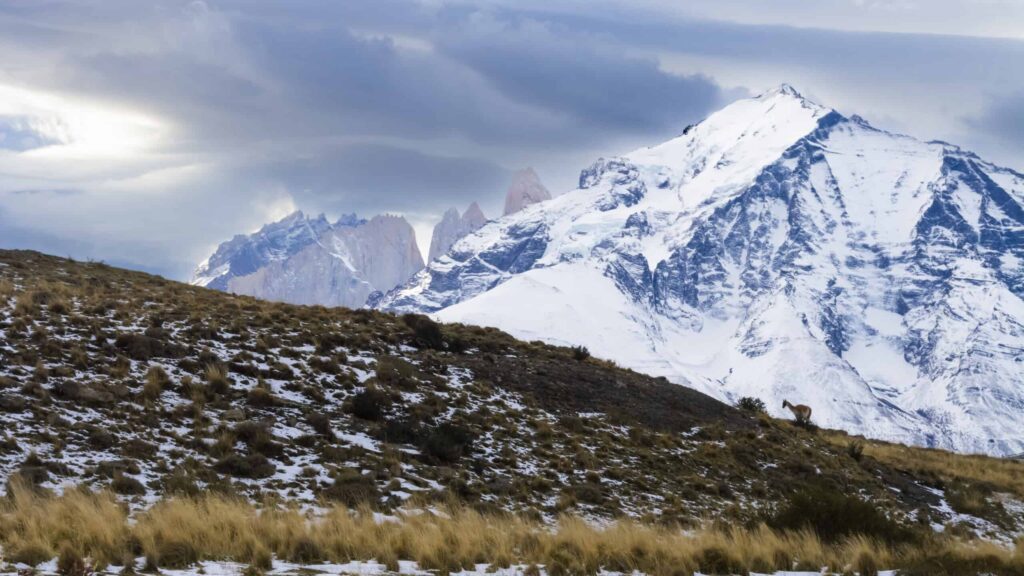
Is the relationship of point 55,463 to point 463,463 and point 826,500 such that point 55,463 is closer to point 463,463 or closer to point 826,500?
point 463,463

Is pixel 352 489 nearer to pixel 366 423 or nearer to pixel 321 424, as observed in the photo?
pixel 321 424

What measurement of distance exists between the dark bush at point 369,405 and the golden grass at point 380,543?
8.12 meters

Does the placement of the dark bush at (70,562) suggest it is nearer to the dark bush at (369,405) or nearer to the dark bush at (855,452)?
the dark bush at (369,405)

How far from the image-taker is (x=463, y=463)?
22938 millimetres

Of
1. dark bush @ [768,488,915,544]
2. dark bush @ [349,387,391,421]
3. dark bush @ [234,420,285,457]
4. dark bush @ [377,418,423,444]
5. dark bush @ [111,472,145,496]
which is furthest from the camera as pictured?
dark bush @ [349,387,391,421]

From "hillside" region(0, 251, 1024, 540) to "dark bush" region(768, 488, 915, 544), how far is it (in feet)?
5.65

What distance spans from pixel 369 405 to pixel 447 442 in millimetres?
2763

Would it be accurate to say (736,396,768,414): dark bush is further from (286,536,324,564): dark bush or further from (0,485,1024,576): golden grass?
(286,536,324,564): dark bush

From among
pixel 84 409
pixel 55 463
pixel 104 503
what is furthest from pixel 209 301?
pixel 104 503

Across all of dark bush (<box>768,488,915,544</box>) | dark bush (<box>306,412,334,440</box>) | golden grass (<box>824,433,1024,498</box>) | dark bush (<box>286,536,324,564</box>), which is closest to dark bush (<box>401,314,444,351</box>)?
→ dark bush (<box>306,412,334,440</box>)

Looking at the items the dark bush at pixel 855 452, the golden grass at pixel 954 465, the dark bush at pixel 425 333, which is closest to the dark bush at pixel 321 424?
the dark bush at pixel 425 333

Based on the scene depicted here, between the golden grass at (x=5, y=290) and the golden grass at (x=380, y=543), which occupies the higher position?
the golden grass at (x=5, y=290)

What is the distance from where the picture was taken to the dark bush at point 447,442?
22953mm

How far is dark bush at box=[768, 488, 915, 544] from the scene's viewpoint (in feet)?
60.9
